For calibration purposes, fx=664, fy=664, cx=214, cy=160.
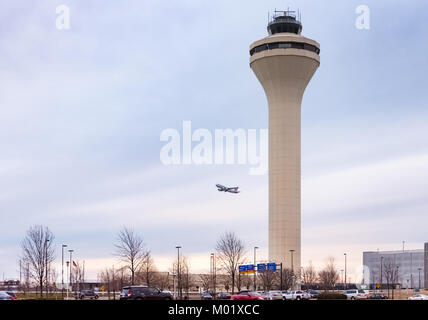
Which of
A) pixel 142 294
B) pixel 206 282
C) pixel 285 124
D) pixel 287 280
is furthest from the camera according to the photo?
pixel 285 124

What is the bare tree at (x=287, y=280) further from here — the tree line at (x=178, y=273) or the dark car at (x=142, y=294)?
the dark car at (x=142, y=294)

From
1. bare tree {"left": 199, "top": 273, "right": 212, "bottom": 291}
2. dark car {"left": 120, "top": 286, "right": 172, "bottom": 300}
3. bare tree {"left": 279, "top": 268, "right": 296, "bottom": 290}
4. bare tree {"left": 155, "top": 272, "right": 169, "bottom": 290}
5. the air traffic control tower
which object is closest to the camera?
dark car {"left": 120, "top": 286, "right": 172, "bottom": 300}

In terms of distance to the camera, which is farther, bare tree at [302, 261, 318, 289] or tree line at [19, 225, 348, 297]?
bare tree at [302, 261, 318, 289]

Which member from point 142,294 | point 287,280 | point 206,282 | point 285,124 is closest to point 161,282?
point 206,282

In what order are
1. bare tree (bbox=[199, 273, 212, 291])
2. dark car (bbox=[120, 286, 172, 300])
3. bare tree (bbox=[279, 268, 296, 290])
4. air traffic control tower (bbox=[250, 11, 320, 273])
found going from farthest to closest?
air traffic control tower (bbox=[250, 11, 320, 273]) → bare tree (bbox=[279, 268, 296, 290]) → bare tree (bbox=[199, 273, 212, 291]) → dark car (bbox=[120, 286, 172, 300])

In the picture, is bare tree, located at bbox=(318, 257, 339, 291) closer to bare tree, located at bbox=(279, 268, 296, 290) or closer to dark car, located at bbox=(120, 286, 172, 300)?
bare tree, located at bbox=(279, 268, 296, 290)

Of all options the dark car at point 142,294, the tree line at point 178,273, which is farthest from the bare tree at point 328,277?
the dark car at point 142,294

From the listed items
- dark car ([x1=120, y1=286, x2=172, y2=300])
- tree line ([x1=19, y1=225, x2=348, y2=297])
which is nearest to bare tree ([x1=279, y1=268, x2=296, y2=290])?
tree line ([x1=19, y1=225, x2=348, y2=297])

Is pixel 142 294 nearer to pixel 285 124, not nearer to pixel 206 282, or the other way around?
pixel 206 282
